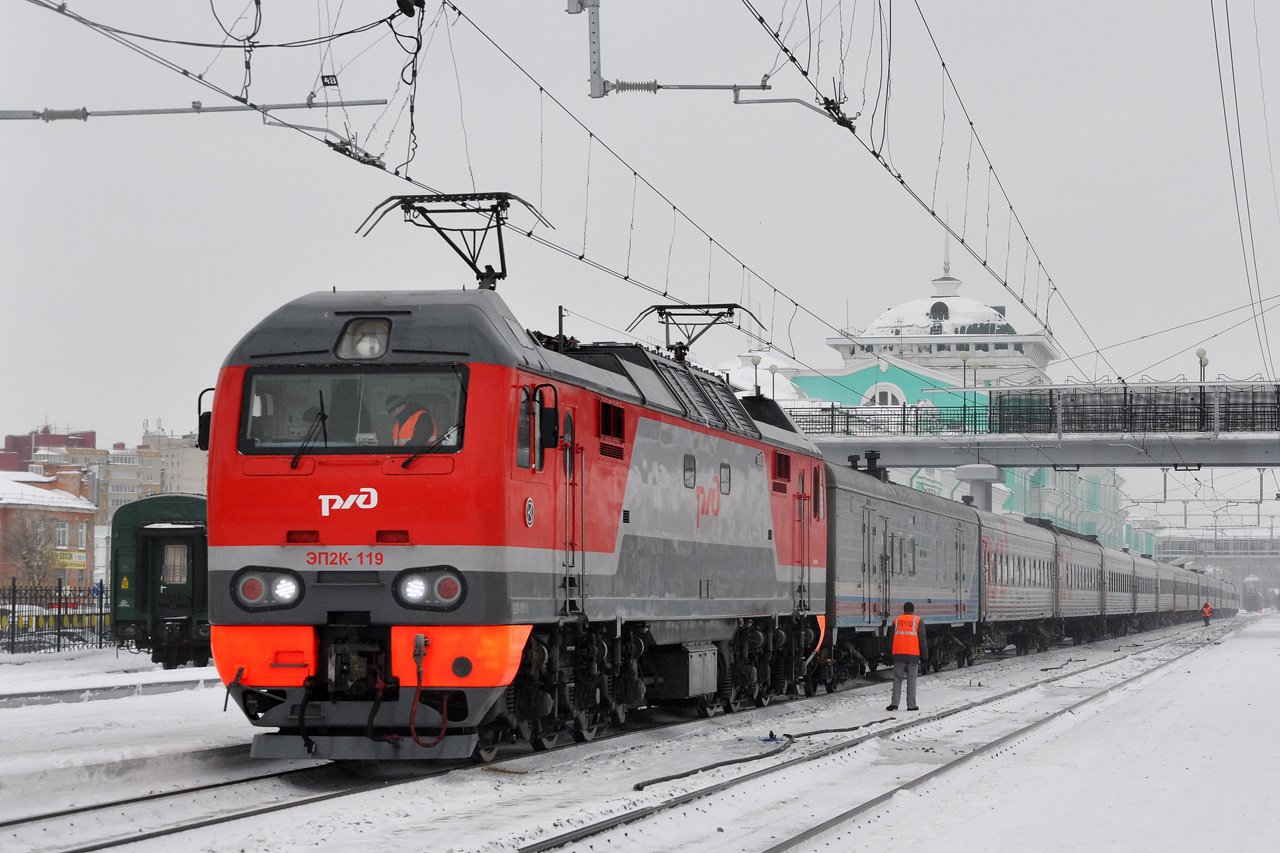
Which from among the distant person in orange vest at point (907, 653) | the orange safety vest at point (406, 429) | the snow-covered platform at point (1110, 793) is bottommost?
the snow-covered platform at point (1110, 793)

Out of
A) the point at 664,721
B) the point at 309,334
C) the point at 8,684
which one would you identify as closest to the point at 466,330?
the point at 309,334

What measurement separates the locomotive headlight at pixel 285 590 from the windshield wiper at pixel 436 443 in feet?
4.32

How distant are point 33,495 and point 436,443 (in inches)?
3119

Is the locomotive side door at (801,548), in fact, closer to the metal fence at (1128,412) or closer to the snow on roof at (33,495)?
the metal fence at (1128,412)

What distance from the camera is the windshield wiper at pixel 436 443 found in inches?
547

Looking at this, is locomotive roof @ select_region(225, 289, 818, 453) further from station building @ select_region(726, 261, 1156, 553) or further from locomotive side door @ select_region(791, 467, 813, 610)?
station building @ select_region(726, 261, 1156, 553)

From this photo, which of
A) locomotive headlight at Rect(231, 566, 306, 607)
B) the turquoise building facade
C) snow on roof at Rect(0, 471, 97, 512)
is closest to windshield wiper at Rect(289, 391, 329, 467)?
locomotive headlight at Rect(231, 566, 306, 607)

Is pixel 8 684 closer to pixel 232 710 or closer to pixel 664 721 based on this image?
pixel 232 710

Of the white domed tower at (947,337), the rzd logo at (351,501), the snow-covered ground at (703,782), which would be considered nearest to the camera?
the snow-covered ground at (703,782)

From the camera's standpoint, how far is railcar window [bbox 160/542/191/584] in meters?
30.7

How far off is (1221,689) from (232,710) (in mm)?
16548

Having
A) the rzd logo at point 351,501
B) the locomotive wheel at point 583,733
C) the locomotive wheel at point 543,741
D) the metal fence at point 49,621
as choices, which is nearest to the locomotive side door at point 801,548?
the locomotive wheel at point 583,733

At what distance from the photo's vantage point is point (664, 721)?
20344 millimetres

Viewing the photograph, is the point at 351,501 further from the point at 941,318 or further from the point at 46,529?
the point at 941,318
